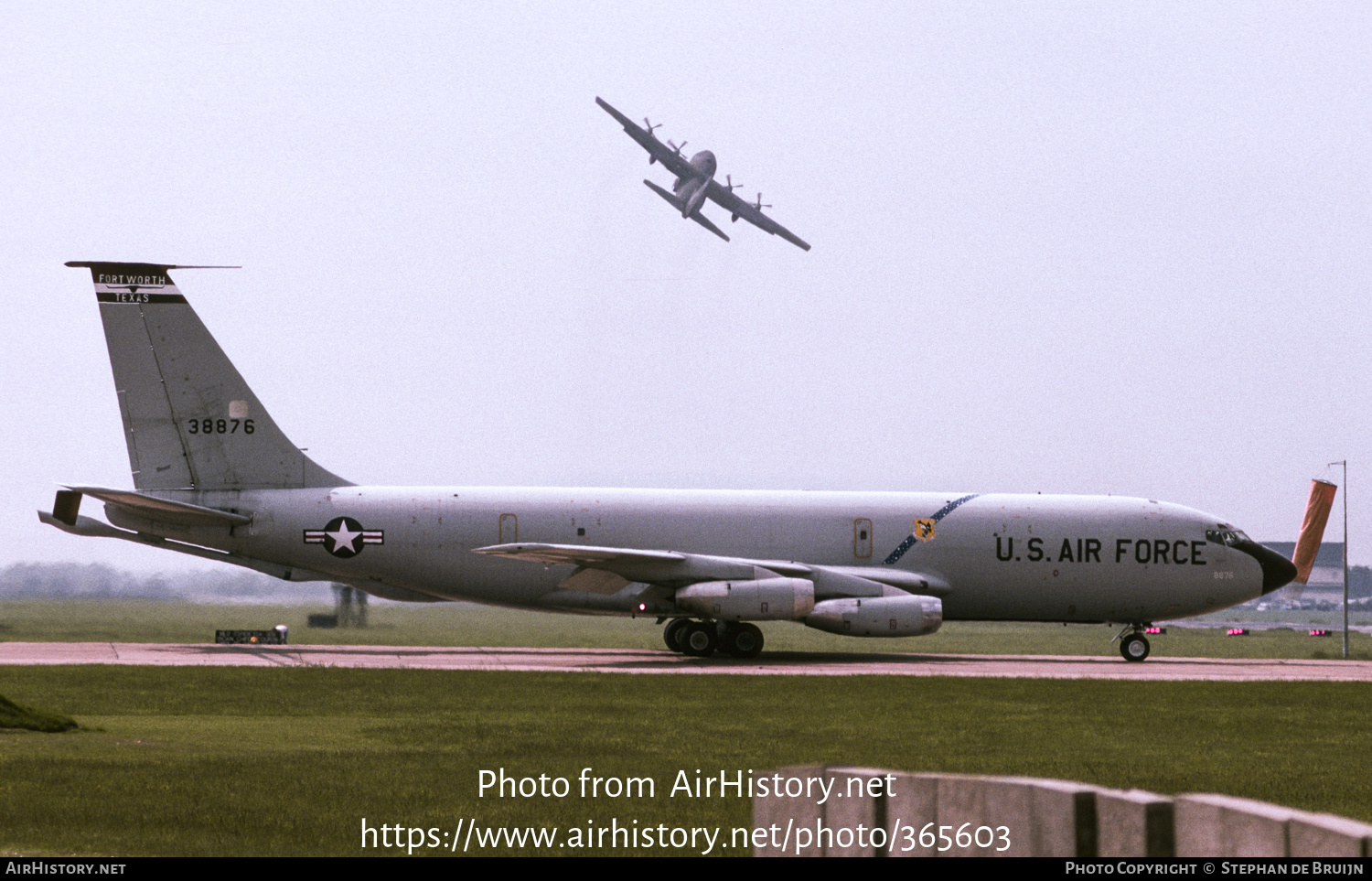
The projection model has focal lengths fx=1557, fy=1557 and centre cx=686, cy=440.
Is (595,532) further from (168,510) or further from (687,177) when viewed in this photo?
(687,177)

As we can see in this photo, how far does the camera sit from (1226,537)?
119 feet

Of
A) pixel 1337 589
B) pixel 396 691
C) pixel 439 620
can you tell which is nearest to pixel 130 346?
pixel 439 620

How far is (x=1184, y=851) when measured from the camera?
3658 mm

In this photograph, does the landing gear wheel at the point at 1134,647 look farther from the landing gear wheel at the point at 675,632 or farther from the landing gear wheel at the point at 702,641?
the landing gear wheel at the point at 675,632

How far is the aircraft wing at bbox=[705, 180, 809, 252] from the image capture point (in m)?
65.6

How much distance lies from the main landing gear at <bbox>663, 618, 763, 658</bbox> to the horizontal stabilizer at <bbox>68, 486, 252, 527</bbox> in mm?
9923

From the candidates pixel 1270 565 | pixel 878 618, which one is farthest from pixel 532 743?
pixel 1270 565

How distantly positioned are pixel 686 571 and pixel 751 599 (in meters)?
1.57

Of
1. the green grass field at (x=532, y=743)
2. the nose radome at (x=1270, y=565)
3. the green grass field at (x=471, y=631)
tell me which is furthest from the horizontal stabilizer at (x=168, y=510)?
the nose radome at (x=1270, y=565)

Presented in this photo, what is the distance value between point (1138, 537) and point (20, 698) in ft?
81.0

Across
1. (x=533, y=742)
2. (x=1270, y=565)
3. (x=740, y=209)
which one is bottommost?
(x=533, y=742)

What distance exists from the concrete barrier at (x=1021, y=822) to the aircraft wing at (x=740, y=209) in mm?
61601

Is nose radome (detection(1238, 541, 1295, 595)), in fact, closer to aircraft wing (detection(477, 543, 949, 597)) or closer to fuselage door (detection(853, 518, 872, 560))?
aircraft wing (detection(477, 543, 949, 597))

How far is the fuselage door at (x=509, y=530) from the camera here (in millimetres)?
34281
